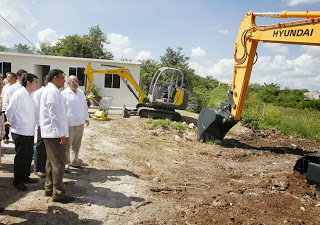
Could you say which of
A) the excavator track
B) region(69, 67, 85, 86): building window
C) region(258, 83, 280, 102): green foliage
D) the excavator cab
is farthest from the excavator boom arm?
region(258, 83, 280, 102): green foliage

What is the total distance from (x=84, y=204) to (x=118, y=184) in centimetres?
99

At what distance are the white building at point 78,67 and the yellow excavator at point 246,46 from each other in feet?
30.7

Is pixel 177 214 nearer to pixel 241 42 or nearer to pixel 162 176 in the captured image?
pixel 162 176

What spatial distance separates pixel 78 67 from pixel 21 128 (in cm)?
1368

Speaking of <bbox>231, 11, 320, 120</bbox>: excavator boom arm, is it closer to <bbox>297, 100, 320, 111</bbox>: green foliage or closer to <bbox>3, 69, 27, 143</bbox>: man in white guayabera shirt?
<bbox>3, 69, 27, 143</bbox>: man in white guayabera shirt

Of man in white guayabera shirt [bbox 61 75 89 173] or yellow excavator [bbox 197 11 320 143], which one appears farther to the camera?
yellow excavator [bbox 197 11 320 143]

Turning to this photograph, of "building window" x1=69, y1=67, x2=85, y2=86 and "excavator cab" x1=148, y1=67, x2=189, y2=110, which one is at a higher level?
"building window" x1=69, y1=67, x2=85, y2=86

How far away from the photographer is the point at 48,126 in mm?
3607

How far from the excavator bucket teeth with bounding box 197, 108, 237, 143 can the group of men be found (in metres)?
4.56

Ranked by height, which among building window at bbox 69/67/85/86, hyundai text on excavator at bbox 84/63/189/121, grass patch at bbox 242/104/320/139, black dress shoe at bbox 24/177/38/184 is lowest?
black dress shoe at bbox 24/177/38/184

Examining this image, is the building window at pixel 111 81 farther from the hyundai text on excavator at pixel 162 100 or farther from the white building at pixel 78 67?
the hyundai text on excavator at pixel 162 100

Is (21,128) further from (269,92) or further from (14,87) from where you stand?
(269,92)

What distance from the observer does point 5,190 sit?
3953 millimetres

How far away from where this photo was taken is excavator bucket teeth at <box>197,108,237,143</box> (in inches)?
327
